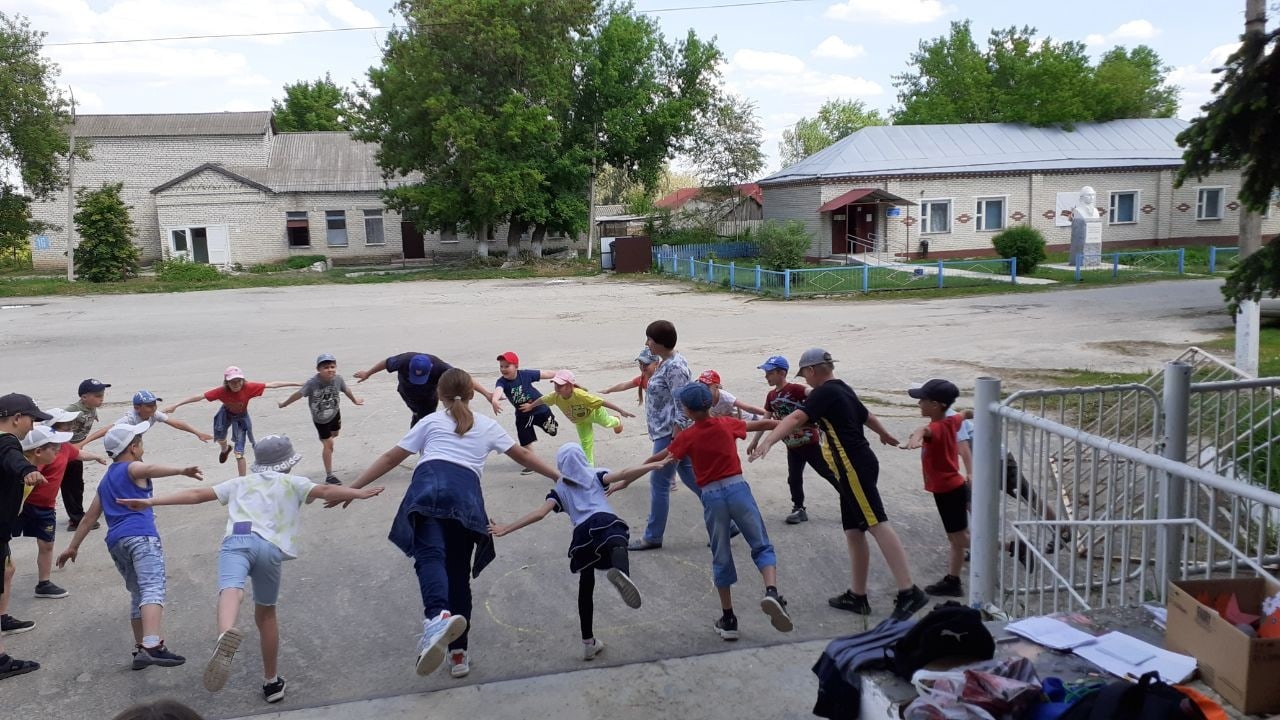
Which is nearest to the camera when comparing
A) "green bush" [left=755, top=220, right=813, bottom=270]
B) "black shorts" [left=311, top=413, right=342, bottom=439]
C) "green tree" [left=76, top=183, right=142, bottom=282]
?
"black shorts" [left=311, top=413, right=342, bottom=439]

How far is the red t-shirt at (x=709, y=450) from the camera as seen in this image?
5699 millimetres

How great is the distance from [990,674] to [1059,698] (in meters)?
0.25

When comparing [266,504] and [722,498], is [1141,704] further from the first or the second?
[266,504]

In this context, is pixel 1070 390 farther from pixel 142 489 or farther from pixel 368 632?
pixel 142 489

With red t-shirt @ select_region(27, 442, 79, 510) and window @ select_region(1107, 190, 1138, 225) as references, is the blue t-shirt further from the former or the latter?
window @ select_region(1107, 190, 1138, 225)

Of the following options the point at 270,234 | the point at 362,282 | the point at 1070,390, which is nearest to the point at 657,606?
the point at 1070,390

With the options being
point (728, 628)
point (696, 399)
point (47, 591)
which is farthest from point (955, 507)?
point (47, 591)

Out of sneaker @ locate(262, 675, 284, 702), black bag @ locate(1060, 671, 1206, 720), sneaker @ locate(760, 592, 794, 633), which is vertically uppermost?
black bag @ locate(1060, 671, 1206, 720)

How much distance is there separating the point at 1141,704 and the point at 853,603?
3.16 metres

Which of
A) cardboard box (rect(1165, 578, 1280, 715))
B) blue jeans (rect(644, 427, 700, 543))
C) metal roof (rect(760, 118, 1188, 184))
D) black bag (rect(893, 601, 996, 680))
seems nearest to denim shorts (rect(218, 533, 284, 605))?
blue jeans (rect(644, 427, 700, 543))

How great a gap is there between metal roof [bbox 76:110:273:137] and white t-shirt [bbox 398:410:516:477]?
4901cm

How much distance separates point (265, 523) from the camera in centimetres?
509

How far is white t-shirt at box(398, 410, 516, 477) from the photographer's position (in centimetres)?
531

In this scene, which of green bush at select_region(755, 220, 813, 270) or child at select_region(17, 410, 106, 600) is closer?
child at select_region(17, 410, 106, 600)
